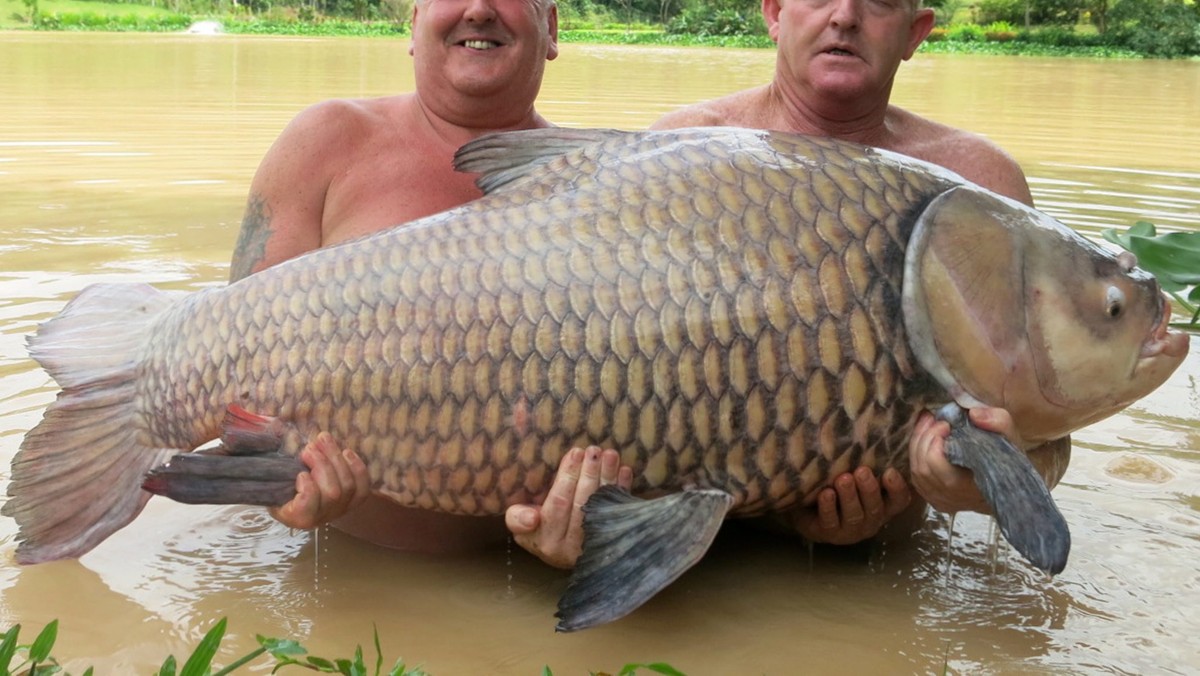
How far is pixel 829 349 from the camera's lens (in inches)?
92.4

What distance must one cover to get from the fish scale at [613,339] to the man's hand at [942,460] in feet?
0.13

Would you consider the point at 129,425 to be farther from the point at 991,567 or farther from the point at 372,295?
the point at 991,567

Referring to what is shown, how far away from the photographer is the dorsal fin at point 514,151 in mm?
2611

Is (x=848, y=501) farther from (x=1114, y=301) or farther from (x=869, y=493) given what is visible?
(x=1114, y=301)

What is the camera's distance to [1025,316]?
2.40 metres

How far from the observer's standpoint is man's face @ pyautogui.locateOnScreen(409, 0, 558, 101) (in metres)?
3.25

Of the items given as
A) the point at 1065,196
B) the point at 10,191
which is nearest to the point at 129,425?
the point at 10,191

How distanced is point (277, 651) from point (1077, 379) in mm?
1538

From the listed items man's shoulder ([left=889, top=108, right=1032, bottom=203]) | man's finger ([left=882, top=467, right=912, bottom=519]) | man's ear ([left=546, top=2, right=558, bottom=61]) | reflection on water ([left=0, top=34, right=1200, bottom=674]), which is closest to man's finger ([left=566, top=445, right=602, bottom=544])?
reflection on water ([left=0, top=34, right=1200, bottom=674])

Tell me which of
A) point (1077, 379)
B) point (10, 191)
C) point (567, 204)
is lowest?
point (10, 191)

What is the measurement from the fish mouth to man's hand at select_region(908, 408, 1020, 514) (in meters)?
0.31

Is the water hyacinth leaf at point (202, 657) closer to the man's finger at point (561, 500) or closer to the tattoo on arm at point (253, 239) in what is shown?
the man's finger at point (561, 500)

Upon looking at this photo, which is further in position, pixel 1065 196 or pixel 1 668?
pixel 1065 196

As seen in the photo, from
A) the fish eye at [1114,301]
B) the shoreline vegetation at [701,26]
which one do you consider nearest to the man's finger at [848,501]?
the fish eye at [1114,301]
